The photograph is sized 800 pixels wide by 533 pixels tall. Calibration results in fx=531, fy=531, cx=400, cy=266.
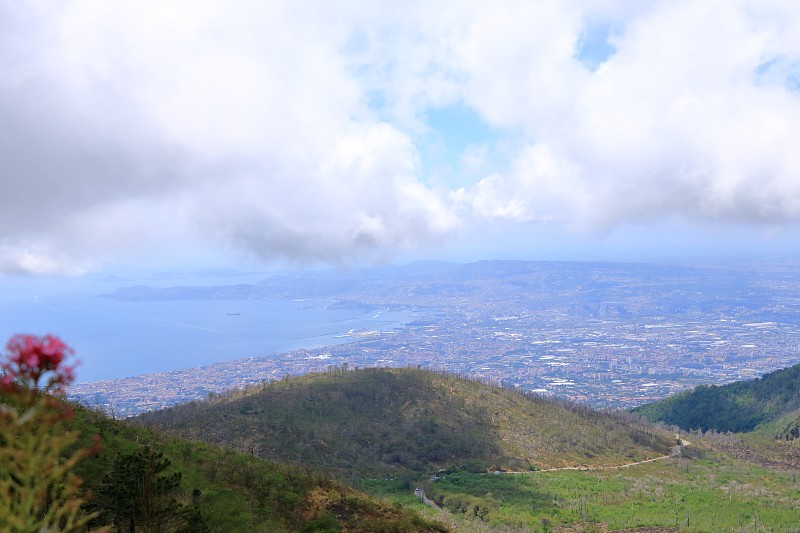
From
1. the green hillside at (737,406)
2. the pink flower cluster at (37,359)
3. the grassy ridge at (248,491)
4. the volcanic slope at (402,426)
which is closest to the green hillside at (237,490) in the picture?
the grassy ridge at (248,491)

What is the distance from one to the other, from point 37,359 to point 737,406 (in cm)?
12344

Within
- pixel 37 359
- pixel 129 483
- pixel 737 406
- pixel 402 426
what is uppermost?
pixel 37 359

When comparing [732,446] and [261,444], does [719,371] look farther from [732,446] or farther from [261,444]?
[261,444]

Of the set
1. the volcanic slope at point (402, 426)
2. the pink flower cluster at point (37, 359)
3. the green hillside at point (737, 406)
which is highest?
the pink flower cluster at point (37, 359)

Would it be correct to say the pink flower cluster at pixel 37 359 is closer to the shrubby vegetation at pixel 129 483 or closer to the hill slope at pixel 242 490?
the shrubby vegetation at pixel 129 483

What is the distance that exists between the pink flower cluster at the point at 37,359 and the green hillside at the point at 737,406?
4307 inches

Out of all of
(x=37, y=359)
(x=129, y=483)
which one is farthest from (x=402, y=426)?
(x=37, y=359)

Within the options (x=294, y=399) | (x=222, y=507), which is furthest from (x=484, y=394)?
(x=222, y=507)

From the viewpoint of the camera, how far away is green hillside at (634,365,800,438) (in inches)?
3794

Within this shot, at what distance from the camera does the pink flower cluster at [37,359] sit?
4277 mm

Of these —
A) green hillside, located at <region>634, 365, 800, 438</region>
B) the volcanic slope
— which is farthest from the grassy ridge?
green hillside, located at <region>634, 365, 800, 438</region>

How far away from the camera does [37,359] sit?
4312 mm

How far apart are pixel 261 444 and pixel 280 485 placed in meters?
36.3

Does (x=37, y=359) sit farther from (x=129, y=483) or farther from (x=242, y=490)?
(x=242, y=490)
